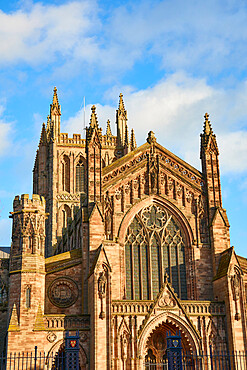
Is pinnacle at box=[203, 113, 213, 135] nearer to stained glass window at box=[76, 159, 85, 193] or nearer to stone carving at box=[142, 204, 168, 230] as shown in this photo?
stone carving at box=[142, 204, 168, 230]

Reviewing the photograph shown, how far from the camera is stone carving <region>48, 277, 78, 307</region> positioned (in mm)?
37875

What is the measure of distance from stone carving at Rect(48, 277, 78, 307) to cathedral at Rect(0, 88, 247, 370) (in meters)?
0.07

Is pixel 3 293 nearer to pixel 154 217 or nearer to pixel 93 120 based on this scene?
pixel 154 217

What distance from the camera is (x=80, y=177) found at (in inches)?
2803

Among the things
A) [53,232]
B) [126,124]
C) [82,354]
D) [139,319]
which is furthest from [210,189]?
[126,124]

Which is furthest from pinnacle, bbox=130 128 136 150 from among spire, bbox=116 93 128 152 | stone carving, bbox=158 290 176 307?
stone carving, bbox=158 290 176 307

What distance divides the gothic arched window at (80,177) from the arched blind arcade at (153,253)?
29890 millimetres

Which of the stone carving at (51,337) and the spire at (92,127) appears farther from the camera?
the spire at (92,127)

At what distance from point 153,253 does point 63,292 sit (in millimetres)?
7066

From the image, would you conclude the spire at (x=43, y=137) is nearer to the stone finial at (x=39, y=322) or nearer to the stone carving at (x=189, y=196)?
the stone carving at (x=189, y=196)

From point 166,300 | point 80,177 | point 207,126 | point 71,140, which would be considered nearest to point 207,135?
point 207,126

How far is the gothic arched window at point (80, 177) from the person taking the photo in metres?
70.5

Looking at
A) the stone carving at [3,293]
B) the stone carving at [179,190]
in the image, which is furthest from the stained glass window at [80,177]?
the stone carving at [179,190]

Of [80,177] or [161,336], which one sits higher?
[80,177]
